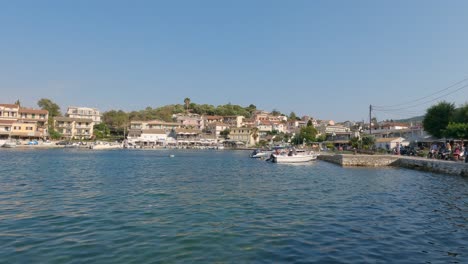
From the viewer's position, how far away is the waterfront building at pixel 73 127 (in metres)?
106

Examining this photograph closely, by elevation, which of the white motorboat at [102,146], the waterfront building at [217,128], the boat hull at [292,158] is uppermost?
the waterfront building at [217,128]

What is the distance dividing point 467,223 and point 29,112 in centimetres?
11266

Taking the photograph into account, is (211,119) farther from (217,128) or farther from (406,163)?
(406,163)

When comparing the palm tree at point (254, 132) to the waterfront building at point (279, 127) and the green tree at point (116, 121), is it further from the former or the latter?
Result: the green tree at point (116, 121)

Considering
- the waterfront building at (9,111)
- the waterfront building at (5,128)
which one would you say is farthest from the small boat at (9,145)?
the waterfront building at (9,111)

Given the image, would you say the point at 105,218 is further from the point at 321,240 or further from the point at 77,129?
the point at 77,129

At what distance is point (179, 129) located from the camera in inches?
4769

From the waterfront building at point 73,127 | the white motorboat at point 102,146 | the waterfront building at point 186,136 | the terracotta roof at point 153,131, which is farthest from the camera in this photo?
the waterfront building at point 186,136

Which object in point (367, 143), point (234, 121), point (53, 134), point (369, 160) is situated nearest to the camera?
point (369, 160)

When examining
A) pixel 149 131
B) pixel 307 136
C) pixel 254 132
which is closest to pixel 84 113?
pixel 149 131

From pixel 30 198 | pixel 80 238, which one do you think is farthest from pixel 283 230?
pixel 30 198

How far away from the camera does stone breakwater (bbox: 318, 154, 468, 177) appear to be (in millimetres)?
27891

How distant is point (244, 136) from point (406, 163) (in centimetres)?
8549

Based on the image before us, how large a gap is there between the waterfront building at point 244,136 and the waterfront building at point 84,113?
5087cm
